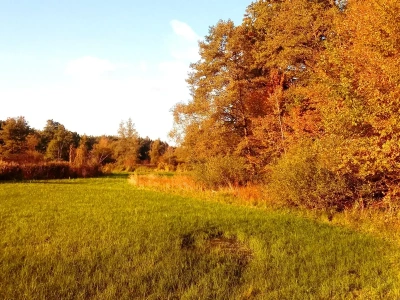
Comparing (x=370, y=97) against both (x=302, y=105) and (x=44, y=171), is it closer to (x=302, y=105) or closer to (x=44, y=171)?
(x=302, y=105)

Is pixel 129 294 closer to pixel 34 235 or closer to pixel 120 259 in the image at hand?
pixel 120 259

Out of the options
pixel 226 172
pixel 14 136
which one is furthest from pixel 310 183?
pixel 14 136

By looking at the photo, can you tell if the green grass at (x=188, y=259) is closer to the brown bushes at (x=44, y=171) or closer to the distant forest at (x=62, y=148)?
the brown bushes at (x=44, y=171)

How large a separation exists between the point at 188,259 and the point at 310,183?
8257 millimetres

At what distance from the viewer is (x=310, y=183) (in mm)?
13656

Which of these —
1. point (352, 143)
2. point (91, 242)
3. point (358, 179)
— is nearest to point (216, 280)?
point (91, 242)

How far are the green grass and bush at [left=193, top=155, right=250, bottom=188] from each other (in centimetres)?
1019

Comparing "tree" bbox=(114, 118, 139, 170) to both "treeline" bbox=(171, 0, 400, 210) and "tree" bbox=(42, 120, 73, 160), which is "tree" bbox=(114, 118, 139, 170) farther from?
"treeline" bbox=(171, 0, 400, 210)

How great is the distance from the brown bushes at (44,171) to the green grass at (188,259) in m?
23.9

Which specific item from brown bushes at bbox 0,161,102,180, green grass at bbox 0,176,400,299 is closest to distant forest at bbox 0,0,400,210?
green grass at bbox 0,176,400,299

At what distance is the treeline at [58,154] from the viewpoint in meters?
35.8

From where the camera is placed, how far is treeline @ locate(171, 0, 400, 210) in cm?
1101

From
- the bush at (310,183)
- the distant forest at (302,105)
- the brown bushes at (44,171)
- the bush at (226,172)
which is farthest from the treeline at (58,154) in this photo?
the bush at (310,183)

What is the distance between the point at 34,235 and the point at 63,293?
4.31m
